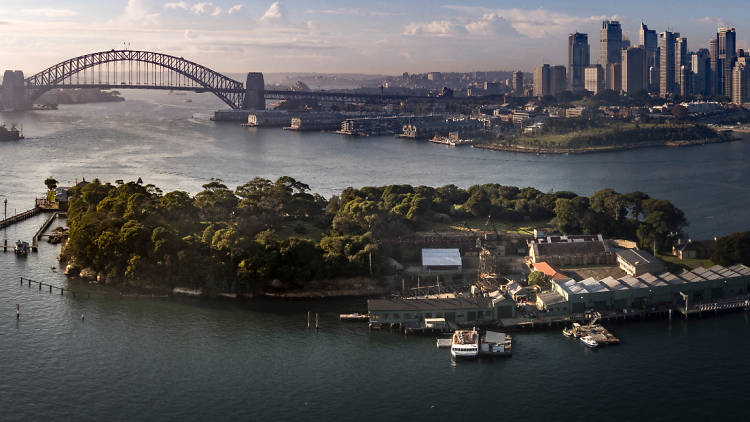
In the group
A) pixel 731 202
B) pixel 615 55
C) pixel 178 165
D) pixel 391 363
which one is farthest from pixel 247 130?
pixel 615 55

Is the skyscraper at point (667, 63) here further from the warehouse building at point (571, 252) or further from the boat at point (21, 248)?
the boat at point (21, 248)

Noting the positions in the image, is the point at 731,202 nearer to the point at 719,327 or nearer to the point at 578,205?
the point at 578,205

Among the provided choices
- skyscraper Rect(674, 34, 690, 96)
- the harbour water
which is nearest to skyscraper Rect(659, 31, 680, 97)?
skyscraper Rect(674, 34, 690, 96)

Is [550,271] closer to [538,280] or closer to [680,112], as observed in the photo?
[538,280]

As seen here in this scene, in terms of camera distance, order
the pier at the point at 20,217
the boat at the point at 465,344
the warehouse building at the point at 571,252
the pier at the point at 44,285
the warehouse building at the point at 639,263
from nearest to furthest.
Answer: the boat at the point at 465,344, the pier at the point at 44,285, the warehouse building at the point at 639,263, the warehouse building at the point at 571,252, the pier at the point at 20,217

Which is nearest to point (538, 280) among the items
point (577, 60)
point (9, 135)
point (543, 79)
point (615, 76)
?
point (9, 135)

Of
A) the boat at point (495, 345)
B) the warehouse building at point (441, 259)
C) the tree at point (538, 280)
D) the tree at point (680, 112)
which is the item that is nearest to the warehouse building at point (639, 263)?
the tree at point (538, 280)

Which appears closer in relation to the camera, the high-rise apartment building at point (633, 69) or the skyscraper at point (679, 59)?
the skyscraper at point (679, 59)

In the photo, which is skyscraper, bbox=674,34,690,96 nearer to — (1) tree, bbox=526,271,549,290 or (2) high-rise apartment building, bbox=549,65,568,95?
(2) high-rise apartment building, bbox=549,65,568,95
